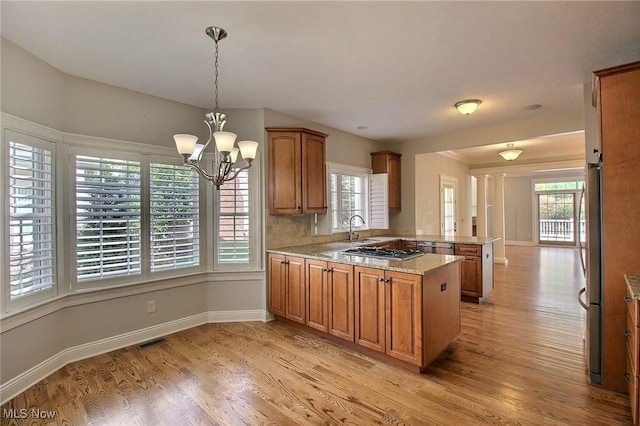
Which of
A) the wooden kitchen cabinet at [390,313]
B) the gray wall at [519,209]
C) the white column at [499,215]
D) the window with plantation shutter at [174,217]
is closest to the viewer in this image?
the wooden kitchen cabinet at [390,313]

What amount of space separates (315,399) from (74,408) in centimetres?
171

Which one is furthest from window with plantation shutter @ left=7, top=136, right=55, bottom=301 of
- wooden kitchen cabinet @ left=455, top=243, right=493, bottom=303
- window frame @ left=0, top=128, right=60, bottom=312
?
wooden kitchen cabinet @ left=455, top=243, right=493, bottom=303

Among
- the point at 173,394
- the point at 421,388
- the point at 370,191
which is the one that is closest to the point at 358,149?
the point at 370,191

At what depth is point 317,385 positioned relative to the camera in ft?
8.09

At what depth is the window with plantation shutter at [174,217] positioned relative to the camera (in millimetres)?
3436

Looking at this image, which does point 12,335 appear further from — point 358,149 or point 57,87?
point 358,149

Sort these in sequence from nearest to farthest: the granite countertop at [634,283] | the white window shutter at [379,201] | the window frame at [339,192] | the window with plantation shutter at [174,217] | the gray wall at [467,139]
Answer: the granite countertop at [634,283], the window with plantation shutter at [174,217], the gray wall at [467,139], the window frame at [339,192], the white window shutter at [379,201]

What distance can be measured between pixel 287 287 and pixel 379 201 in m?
2.57

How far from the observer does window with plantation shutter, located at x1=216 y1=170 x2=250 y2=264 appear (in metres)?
3.83

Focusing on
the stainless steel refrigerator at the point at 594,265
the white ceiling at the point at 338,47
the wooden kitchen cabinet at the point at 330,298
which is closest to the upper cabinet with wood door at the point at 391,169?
the white ceiling at the point at 338,47

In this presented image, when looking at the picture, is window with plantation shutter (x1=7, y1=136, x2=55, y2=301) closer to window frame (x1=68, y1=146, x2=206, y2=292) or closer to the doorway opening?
window frame (x1=68, y1=146, x2=206, y2=292)

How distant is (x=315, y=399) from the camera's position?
7.49ft

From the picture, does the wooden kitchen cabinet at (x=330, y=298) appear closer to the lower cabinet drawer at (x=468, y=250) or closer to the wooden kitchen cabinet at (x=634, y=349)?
the wooden kitchen cabinet at (x=634, y=349)

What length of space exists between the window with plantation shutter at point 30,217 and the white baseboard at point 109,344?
2.07ft
